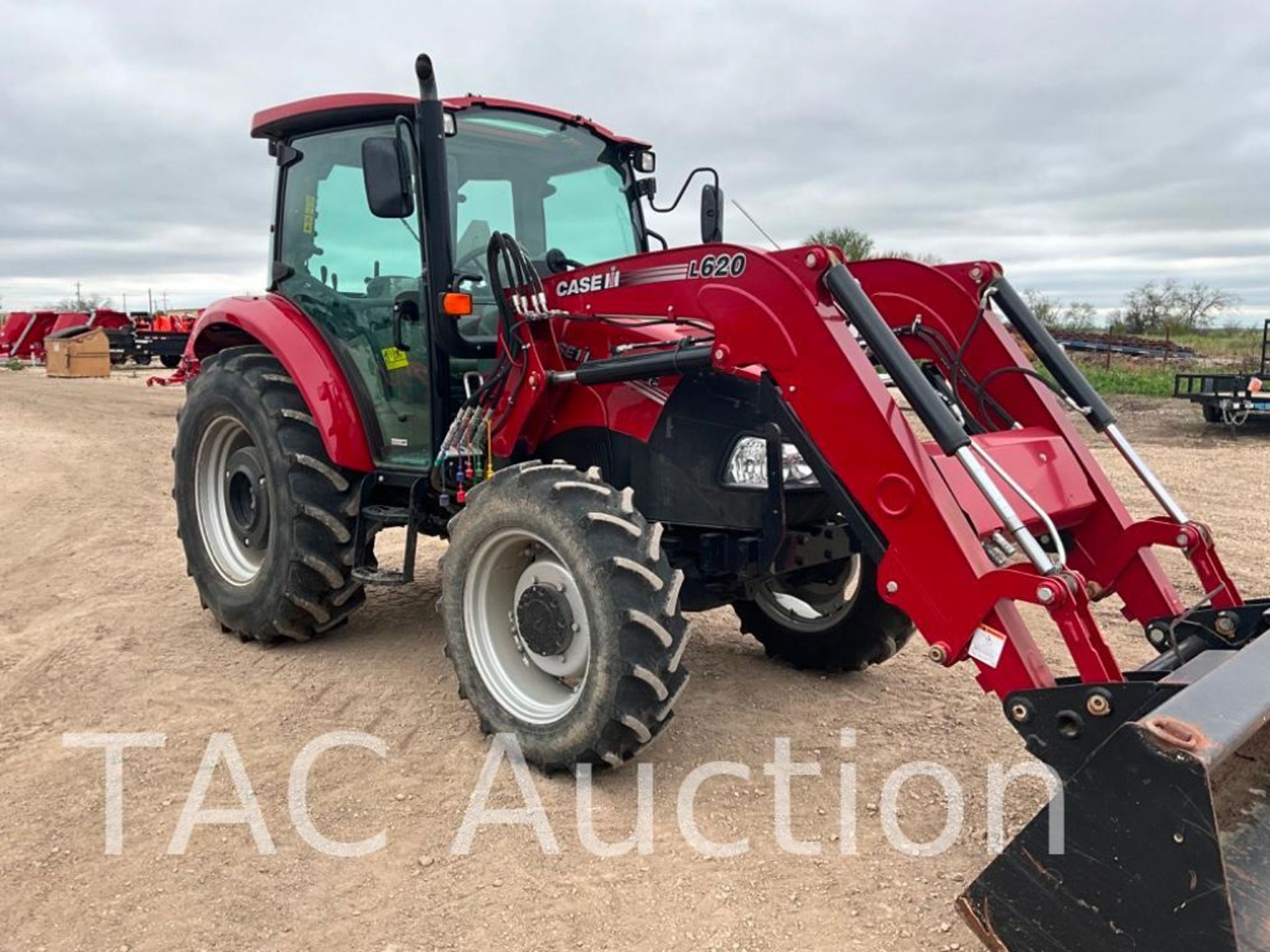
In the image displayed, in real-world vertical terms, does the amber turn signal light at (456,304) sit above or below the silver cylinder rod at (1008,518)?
above

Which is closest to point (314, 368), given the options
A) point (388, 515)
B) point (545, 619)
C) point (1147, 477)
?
point (388, 515)

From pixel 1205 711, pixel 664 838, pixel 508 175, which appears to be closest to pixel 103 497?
pixel 508 175

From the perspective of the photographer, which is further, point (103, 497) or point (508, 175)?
point (103, 497)

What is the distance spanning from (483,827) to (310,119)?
3.29 metres

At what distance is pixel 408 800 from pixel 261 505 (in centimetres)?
217

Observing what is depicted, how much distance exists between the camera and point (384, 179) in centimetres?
368

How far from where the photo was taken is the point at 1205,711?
2.14 metres

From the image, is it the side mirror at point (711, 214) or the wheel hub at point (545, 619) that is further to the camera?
the side mirror at point (711, 214)

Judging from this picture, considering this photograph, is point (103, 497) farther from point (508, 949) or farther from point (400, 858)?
point (508, 949)

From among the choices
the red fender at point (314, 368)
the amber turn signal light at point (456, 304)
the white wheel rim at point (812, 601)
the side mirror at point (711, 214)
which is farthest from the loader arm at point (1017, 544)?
the side mirror at point (711, 214)

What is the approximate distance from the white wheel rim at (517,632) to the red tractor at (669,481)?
1 cm

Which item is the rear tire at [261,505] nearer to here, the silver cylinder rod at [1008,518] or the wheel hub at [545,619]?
the wheel hub at [545,619]

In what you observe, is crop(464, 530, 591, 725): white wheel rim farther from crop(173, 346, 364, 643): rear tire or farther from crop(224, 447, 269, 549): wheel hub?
crop(224, 447, 269, 549): wheel hub

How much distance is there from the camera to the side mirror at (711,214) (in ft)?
16.3
